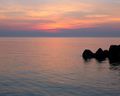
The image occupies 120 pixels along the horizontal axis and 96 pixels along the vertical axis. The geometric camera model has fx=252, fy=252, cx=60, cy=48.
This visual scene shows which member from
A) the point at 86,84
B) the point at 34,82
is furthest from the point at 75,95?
the point at 34,82

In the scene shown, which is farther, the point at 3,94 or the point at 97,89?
the point at 97,89

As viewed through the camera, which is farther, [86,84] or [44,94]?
[86,84]

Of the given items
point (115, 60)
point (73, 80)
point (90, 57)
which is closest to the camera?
point (73, 80)

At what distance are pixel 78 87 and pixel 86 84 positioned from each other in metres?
3.65

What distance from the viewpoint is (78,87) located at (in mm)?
45500

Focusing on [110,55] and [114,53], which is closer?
[114,53]

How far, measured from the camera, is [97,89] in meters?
43.7

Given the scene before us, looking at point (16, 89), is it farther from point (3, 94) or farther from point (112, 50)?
point (112, 50)

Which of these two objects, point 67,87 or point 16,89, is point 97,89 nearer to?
point 67,87

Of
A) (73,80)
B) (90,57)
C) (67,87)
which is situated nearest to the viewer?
(67,87)

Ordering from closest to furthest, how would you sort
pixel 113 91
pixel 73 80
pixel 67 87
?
pixel 113 91 → pixel 67 87 → pixel 73 80

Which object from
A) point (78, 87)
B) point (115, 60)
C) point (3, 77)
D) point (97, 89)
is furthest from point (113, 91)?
point (115, 60)

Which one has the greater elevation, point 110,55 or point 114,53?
point 114,53

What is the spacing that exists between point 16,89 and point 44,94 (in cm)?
588
